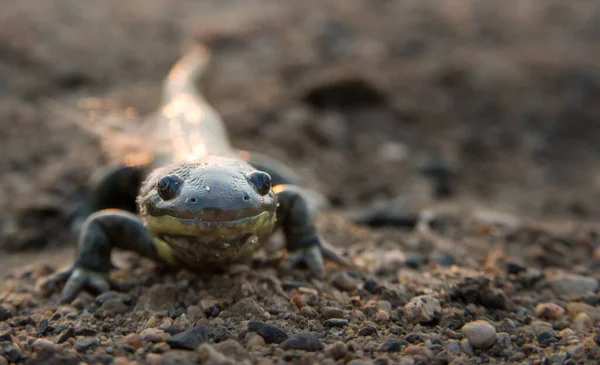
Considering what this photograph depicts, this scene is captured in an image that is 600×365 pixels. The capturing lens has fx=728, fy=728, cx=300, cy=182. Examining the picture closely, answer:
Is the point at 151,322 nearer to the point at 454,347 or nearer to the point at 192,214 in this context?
the point at 192,214

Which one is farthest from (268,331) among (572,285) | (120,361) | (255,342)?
(572,285)

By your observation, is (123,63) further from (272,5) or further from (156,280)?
(156,280)

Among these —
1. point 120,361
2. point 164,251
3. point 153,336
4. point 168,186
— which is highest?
point 168,186

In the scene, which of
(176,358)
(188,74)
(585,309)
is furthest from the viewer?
(188,74)

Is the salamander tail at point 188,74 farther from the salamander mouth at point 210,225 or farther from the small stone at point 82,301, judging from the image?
the salamander mouth at point 210,225

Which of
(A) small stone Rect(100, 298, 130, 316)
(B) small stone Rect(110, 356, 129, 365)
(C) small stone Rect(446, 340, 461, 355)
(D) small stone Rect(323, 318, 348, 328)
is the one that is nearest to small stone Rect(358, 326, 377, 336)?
(D) small stone Rect(323, 318, 348, 328)

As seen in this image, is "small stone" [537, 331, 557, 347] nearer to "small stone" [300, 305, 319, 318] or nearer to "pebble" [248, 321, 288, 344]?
"small stone" [300, 305, 319, 318]

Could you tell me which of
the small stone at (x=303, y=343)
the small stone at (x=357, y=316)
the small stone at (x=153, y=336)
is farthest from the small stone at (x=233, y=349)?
the small stone at (x=357, y=316)
